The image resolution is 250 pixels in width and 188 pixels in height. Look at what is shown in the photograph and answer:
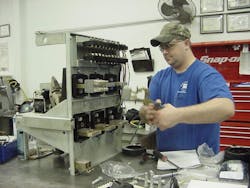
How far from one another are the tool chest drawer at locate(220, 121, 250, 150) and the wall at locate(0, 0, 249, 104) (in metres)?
0.88

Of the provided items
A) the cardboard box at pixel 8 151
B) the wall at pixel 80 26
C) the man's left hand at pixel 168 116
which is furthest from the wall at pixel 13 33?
the man's left hand at pixel 168 116

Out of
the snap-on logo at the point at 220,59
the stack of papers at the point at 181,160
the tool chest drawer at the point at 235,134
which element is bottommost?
the tool chest drawer at the point at 235,134

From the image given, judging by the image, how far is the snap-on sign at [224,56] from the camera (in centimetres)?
285

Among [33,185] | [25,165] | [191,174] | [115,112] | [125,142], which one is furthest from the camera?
[125,142]

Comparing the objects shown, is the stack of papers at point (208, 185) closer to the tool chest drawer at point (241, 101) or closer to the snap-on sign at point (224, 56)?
the tool chest drawer at point (241, 101)

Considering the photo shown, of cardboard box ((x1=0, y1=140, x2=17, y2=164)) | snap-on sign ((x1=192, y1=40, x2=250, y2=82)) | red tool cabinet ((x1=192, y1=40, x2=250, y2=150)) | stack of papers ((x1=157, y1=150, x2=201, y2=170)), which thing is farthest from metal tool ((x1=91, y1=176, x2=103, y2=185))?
snap-on sign ((x1=192, y1=40, x2=250, y2=82))

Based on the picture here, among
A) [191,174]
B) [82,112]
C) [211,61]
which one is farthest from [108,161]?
[211,61]

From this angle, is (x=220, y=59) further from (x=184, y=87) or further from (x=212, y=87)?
(x=212, y=87)

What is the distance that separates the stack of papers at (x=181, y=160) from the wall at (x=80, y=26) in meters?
1.84

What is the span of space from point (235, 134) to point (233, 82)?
49 centimetres

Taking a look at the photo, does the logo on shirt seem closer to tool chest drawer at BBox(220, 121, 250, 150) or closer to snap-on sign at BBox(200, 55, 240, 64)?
tool chest drawer at BBox(220, 121, 250, 150)

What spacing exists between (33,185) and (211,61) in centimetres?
224

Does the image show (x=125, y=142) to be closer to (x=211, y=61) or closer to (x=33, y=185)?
(x=33, y=185)

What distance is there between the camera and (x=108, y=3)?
11.2 ft
